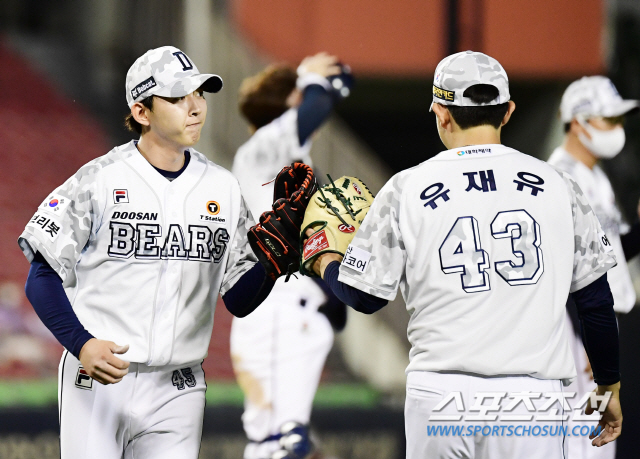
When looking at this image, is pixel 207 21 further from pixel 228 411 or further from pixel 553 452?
pixel 553 452

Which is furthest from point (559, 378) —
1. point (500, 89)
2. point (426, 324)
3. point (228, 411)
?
point (228, 411)

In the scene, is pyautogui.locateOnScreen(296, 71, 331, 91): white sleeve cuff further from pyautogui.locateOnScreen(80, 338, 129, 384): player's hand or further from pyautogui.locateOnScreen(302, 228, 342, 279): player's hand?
pyautogui.locateOnScreen(80, 338, 129, 384): player's hand

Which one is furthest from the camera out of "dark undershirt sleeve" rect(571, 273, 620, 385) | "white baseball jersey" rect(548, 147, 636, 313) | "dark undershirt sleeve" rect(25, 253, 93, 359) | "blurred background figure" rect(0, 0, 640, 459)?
"blurred background figure" rect(0, 0, 640, 459)

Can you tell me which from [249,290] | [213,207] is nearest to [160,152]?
[213,207]

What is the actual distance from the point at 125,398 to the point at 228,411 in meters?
2.44

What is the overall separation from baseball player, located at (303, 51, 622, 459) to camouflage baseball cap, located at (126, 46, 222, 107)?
25.3 inches

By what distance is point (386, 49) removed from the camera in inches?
294

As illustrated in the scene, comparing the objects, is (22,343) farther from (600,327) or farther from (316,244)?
(600,327)

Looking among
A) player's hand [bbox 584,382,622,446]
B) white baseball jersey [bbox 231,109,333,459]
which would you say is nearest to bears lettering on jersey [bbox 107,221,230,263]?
player's hand [bbox 584,382,622,446]

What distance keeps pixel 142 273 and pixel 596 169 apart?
2.41m

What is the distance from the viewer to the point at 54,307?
217 cm

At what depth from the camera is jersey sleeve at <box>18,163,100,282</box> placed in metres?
2.22

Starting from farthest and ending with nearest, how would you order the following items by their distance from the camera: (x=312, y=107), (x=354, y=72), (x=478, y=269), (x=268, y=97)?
(x=354, y=72) < (x=268, y=97) < (x=312, y=107) < (x=478, y=269)

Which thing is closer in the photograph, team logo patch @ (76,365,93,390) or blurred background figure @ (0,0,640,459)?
team logo patch @ (76,365,93,390)
